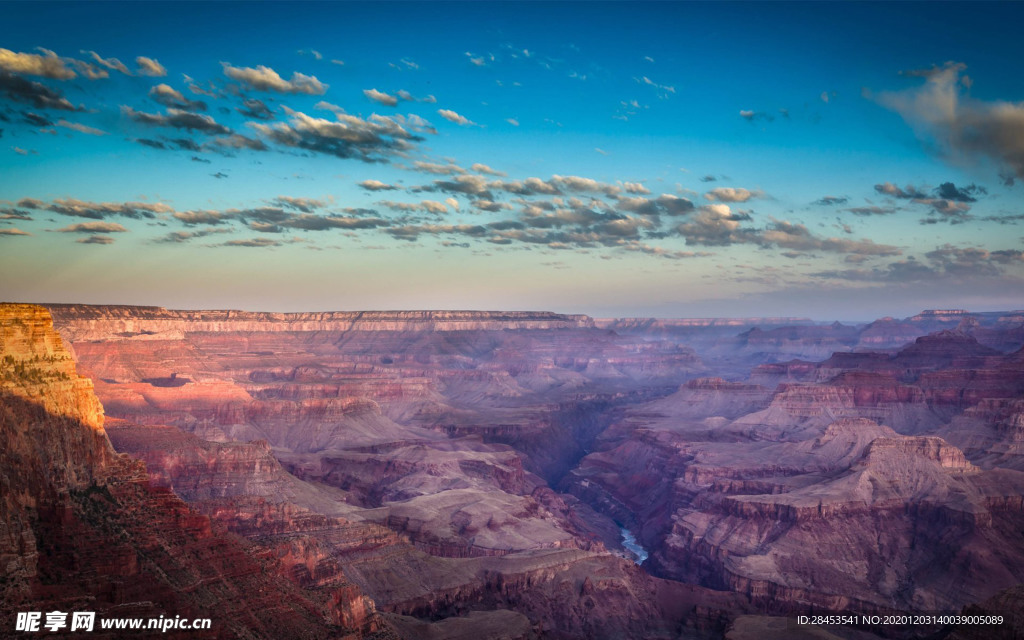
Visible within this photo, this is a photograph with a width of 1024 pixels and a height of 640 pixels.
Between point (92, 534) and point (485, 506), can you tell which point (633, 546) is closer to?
point (485, 506)

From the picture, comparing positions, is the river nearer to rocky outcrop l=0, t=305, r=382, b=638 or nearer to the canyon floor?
the canyon floor

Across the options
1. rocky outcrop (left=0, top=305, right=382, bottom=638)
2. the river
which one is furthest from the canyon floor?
the river

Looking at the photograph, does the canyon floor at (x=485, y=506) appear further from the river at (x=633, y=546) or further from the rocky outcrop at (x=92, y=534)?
the river at (x=633, y=546)

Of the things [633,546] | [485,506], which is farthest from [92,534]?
[633,546]

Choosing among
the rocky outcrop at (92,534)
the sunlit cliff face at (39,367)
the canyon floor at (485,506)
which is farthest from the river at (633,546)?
the sunlit cliff face at (39,367)

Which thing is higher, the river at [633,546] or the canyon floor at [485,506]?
the canyon floor at [485,506]

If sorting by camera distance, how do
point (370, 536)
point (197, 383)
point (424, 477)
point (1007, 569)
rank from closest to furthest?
1. point (370, 536)
2. point (1007, 569)
3. point (424, 477)
4. point (197, 383)

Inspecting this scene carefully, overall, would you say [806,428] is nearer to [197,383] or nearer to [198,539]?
[197,383]

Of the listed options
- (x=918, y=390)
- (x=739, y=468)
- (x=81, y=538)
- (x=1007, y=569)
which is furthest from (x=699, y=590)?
(x=918, y=390)
